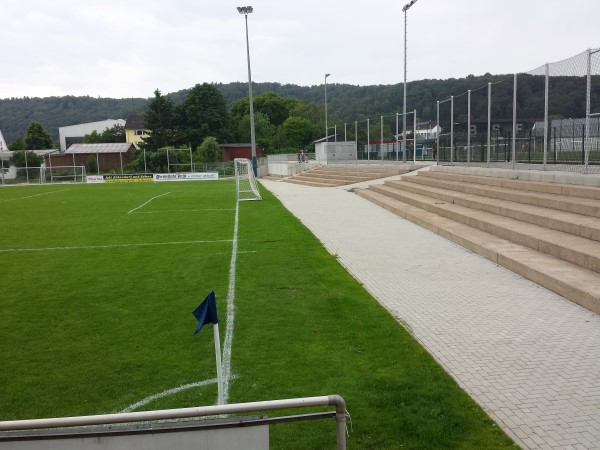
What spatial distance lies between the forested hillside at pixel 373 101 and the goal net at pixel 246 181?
10.1 metres

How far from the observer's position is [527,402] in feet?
15.4

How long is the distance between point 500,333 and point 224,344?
3.28 metres

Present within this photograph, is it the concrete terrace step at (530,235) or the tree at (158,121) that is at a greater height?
the tree at (158,121)

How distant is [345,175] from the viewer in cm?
3694

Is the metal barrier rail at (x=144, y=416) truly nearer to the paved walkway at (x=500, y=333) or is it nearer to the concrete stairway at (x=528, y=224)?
the paved walkway at (x=500, y=333)

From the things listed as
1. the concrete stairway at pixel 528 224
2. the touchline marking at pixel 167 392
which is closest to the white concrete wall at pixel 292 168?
the concrete stairway at pixel 528 224

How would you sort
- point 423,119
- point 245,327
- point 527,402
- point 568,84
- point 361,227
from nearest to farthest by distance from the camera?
point 527,402 → point 245,327 → point 568,84 → point 361,227 → point 423,119

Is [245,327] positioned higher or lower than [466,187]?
lower

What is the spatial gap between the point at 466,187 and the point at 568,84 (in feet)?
15.8

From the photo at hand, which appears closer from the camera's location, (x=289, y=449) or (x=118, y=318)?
(x=289, y=449)

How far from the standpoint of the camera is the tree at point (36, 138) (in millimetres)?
102812

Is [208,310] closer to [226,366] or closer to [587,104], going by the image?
[226,366]

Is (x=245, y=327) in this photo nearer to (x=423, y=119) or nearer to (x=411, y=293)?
(x=411, y=293)

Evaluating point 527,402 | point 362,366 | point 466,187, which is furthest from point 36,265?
point 466,187
